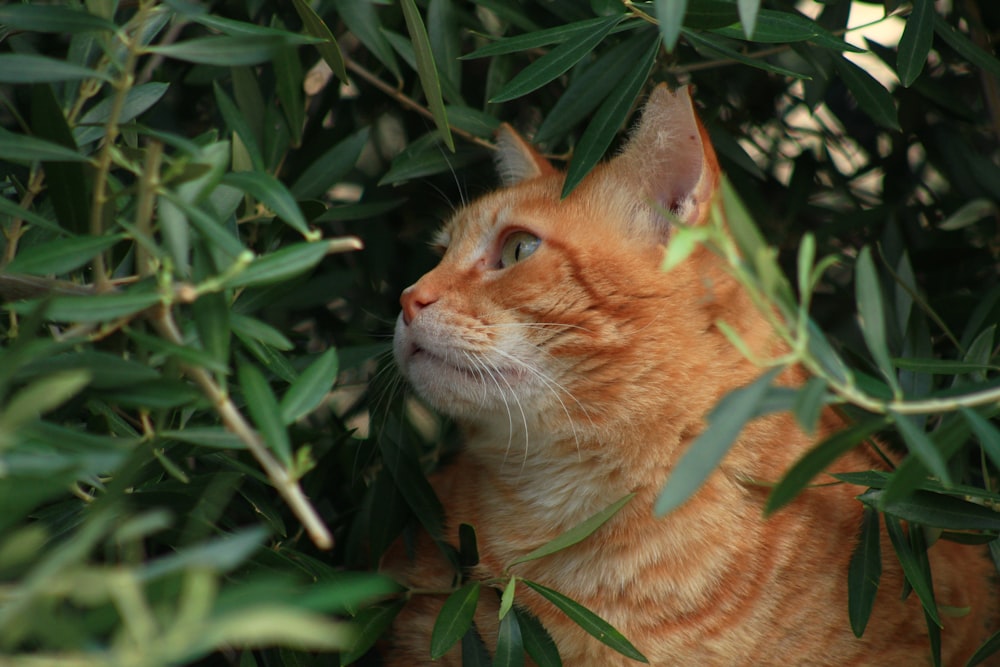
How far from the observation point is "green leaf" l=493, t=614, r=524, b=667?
174 centimetres

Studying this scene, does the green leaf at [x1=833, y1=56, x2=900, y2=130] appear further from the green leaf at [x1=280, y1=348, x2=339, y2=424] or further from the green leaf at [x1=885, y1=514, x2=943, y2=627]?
the green leaf at [x1=280, y1=348, x2=339, y2=424]

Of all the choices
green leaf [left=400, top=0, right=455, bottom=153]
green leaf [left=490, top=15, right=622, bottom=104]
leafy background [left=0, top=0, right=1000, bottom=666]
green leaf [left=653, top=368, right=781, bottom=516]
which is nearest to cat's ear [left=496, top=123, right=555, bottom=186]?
leafy background [left=0, top=0, right=1000, bottom=666]

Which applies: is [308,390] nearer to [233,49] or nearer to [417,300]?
[233,49]

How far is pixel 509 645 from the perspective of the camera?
176 centimetres

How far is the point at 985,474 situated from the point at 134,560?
156 centimetres

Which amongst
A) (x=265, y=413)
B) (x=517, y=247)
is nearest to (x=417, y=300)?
(x=517, y=247)

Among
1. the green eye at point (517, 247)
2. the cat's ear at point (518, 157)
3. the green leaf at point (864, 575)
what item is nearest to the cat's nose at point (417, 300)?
the green eye at point (517, 247)

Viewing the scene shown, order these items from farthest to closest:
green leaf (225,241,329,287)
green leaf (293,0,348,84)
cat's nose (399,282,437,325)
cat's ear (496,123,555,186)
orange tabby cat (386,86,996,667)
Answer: cat's ear (496,123,555,186), cat's nose (399,282,437,325), orange tabby cat (386,86,996,667), green leaf (293,0,348,84), green leaf (225,241,329,287)

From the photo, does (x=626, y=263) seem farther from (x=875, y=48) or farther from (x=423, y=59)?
(x=875, y=48)

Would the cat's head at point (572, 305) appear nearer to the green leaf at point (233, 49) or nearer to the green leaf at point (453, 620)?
the green leaf at point (453, 620)

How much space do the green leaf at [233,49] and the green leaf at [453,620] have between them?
39.9 inches

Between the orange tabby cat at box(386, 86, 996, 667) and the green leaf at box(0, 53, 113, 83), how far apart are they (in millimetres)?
888

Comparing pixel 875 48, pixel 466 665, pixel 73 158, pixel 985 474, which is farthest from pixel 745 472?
pixel 73 158

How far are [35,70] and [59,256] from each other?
0.86ft
